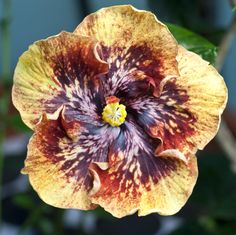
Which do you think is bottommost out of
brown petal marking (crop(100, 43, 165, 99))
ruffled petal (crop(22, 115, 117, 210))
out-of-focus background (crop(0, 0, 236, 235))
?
out-of-focus background (crop(0, 0, 236, 235))

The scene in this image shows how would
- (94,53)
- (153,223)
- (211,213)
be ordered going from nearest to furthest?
1. (94,53)
2. (211,213)
3. (153,223)

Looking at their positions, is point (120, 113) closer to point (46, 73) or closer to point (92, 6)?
point (46, 73)

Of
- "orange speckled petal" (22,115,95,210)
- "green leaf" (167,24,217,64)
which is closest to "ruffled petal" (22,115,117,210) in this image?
"orange speckled petal" (22,115,95,210)

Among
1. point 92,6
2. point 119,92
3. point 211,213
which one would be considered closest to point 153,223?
point 211,213

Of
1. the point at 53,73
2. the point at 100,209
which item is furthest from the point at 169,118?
the point at 100,209

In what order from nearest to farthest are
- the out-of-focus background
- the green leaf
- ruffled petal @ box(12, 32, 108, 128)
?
ruffled petal @ box(12, 32, 108, 128) < the green leaf < the out-of-focus background

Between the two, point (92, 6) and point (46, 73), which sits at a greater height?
point (46, 73)

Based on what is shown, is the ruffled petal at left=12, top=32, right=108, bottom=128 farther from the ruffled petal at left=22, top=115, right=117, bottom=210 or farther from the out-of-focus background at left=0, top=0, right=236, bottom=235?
the out-of-focus background at left=0, top=0, right=236, bottom=235
